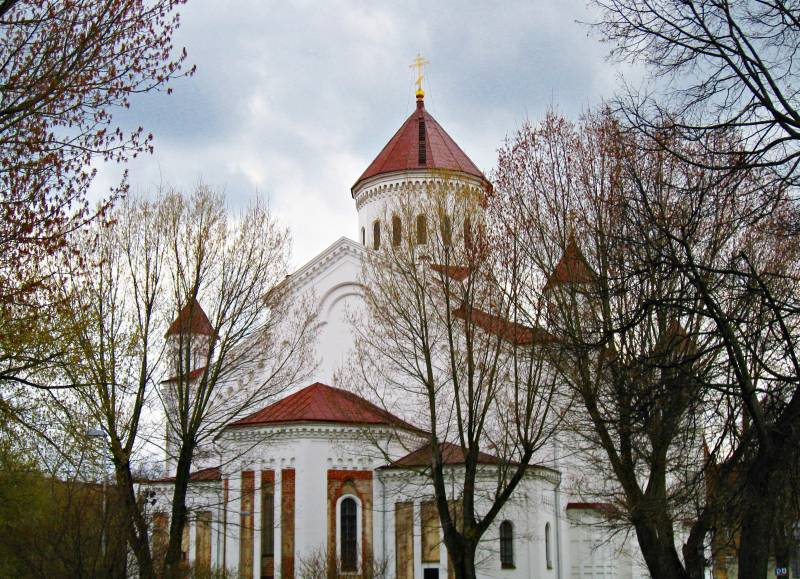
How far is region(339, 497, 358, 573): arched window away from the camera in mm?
29875

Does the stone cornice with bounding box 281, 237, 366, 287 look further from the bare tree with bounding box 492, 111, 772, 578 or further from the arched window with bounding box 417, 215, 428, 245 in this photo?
the bare tree with bounding box 492, 111, 772, 578

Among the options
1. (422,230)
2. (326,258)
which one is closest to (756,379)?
(422,230)

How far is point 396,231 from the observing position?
27703mm

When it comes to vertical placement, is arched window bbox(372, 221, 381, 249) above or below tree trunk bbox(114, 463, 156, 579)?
above

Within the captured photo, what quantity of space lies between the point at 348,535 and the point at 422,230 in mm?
11084

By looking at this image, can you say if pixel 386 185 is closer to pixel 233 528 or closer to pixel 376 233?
pixel 376 233

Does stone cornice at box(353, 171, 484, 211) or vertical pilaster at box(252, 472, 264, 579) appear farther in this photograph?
stone cornice at box(353, 171, 484, 211)

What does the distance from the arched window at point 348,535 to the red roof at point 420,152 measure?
16.6 metres

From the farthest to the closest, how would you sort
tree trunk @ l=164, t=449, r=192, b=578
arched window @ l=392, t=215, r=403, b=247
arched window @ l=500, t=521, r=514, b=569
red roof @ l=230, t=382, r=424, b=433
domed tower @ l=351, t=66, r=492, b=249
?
domed tower @ l=351, t=66, r=492, b=249
red roof @ l=230, t=382, r=424, b=433
arched window @ l=500, t=521, r=514, b=569
arched window @ l=392, t=215, r=403, b=247
tree trunk @ l=164, t=449, r=192, b=578

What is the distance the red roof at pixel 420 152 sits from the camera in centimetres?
4197

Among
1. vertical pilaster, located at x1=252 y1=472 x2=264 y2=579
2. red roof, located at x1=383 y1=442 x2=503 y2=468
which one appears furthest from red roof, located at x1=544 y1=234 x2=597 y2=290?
vertical pilaster, located at x1=252 y1=472 x2=264 y2=579

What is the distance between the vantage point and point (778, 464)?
1166 centimetres

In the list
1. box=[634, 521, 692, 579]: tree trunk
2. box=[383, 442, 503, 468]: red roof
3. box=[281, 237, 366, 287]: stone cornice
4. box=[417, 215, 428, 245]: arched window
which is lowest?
box=[634, 521, 692, 579]: tree trunk

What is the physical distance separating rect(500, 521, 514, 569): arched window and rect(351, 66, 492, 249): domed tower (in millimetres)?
14318
